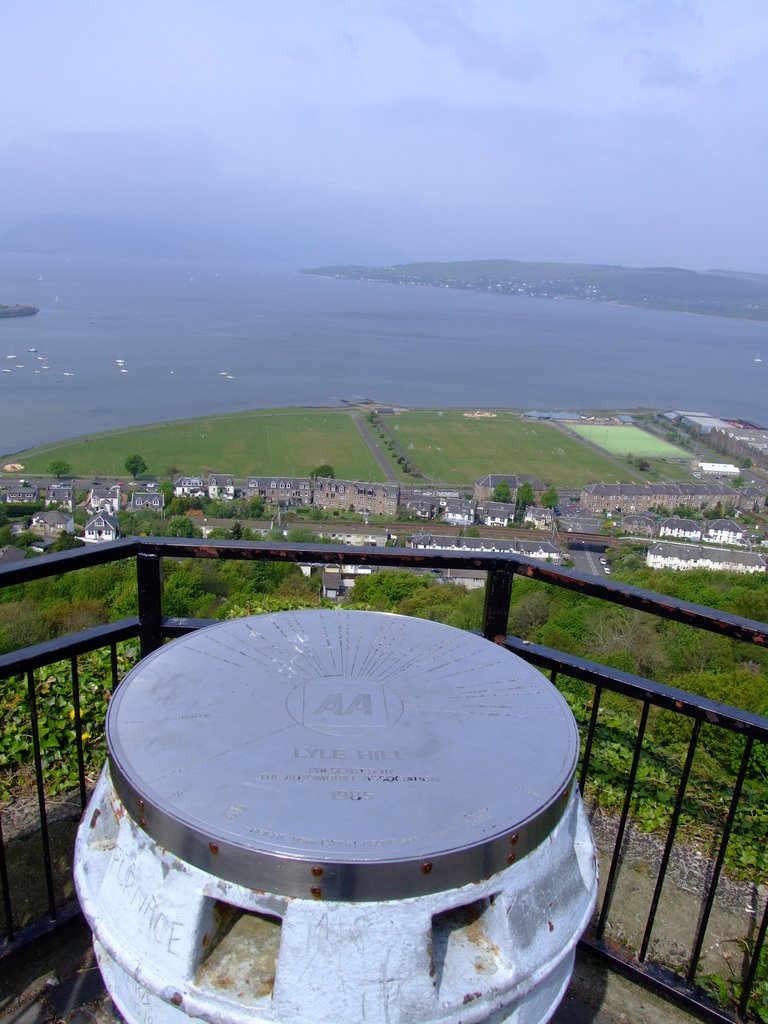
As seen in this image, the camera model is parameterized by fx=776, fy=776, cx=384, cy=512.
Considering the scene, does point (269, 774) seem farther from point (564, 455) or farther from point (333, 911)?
point (564, 455)

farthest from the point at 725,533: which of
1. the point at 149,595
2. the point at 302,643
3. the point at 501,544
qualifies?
the point at 302,643

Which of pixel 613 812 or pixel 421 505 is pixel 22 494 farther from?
pixel 613 812

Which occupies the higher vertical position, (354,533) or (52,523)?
(52,523)

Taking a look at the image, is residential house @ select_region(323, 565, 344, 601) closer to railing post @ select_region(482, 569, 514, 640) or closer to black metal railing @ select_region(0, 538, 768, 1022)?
black metal railing @ select_region(0, 538, 768, 1022)

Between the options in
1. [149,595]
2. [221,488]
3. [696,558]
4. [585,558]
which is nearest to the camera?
[149,595]

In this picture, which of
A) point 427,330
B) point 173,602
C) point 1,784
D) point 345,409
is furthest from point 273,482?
point 427,330

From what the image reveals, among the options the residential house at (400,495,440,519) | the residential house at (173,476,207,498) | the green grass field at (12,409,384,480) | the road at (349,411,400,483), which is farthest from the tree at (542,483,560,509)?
the residential house at (173,476,207,498)
